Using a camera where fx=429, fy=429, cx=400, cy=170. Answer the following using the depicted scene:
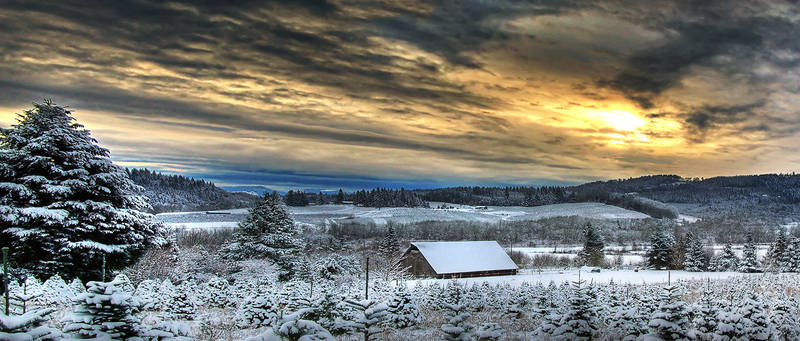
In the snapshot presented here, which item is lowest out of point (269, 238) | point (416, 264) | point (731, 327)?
point (416, 264)

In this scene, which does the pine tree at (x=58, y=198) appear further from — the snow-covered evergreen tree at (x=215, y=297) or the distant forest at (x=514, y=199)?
the distant forest at (x=514, y=199)

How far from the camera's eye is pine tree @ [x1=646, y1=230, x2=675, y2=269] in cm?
5981

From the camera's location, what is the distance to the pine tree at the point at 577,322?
37.2 ft

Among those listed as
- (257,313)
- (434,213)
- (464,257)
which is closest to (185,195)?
(434,213)

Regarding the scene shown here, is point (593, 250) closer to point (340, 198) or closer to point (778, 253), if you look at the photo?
point (778, 253)

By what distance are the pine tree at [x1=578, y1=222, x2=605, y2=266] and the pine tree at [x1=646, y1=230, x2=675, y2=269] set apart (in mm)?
6753

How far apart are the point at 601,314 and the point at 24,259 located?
24146 mm

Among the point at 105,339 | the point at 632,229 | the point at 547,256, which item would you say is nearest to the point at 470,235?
the point at 547,256

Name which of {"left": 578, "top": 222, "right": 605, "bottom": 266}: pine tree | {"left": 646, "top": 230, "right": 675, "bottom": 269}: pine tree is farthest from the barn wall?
{"left": 646, "top": 230, "right": 675, "bottom": 269}: pine tree

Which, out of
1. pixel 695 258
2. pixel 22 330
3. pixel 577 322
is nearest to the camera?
pixel 22 330

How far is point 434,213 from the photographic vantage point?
135750mm

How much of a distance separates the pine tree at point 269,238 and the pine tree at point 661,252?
49727 mm

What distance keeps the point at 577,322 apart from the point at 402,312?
549 centimetres

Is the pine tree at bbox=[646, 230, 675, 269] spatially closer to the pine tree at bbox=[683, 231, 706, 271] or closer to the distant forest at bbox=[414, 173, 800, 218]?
the pine tree at bbox=[683, 231, 706, 271]
